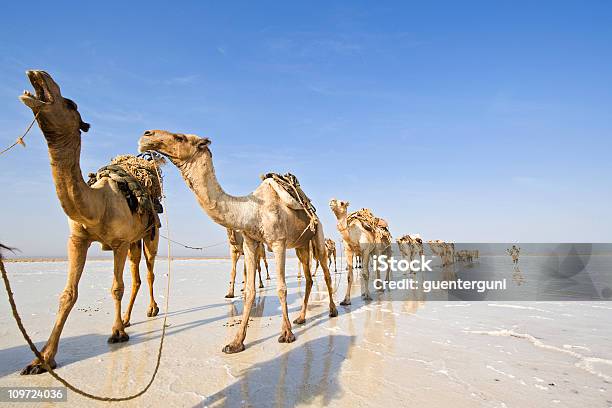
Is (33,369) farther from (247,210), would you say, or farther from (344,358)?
(344,358)

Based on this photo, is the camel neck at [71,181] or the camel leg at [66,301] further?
the camel leg at [66,301]

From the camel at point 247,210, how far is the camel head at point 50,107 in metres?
0.80

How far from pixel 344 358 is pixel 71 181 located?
4.34 m

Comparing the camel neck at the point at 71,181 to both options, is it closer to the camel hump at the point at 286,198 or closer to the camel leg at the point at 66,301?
the camel leg at the point at 66,301

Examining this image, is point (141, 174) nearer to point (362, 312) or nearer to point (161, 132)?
point (161, 132)

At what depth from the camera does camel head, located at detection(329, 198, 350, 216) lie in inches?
374

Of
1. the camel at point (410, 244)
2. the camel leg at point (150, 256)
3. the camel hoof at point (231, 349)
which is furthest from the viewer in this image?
the camel at point (410, 244)

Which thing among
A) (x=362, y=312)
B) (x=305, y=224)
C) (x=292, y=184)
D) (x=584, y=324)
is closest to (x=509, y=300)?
(x=584, y=324)

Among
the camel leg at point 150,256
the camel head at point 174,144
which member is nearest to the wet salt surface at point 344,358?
the camel leg at point 150,256

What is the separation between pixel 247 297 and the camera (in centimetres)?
557

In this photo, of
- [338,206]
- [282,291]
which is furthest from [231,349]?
[338,206]

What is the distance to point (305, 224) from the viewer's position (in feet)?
22.5

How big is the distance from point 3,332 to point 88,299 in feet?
13.5

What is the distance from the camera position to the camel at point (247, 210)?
4.59 metres
